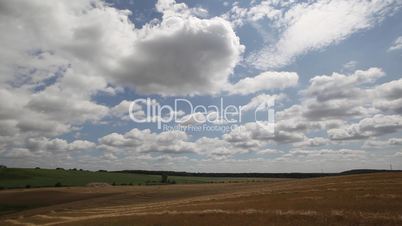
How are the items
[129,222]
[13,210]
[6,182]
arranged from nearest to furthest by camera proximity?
[129,222]
[13,210]
[6,182]

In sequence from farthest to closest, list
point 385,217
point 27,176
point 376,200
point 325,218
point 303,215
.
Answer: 1. point 27,176
2. point 376,200
3. point 303,215
4. point 325,218
5. point 385,217

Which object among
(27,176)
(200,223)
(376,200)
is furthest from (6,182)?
(376,200)

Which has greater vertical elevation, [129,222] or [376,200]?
[376,200]

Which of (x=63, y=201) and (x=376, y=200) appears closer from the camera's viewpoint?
(x=376, y=200)

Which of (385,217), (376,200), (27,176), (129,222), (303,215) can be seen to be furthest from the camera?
(27,176)

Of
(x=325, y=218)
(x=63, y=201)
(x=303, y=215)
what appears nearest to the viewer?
(x=325, y=218)

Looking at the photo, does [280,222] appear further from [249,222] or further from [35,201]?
[35,201]

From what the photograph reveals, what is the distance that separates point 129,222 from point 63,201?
226 feet

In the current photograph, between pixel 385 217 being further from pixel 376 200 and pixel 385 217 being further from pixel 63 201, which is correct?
pixel 63 201

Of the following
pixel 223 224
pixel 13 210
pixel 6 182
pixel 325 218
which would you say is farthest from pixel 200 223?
pixel 6 182

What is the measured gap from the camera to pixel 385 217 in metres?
30.5

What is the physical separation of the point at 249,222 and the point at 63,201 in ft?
276

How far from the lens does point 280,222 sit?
3431 cm

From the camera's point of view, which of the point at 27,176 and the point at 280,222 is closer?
the point at 280,222
